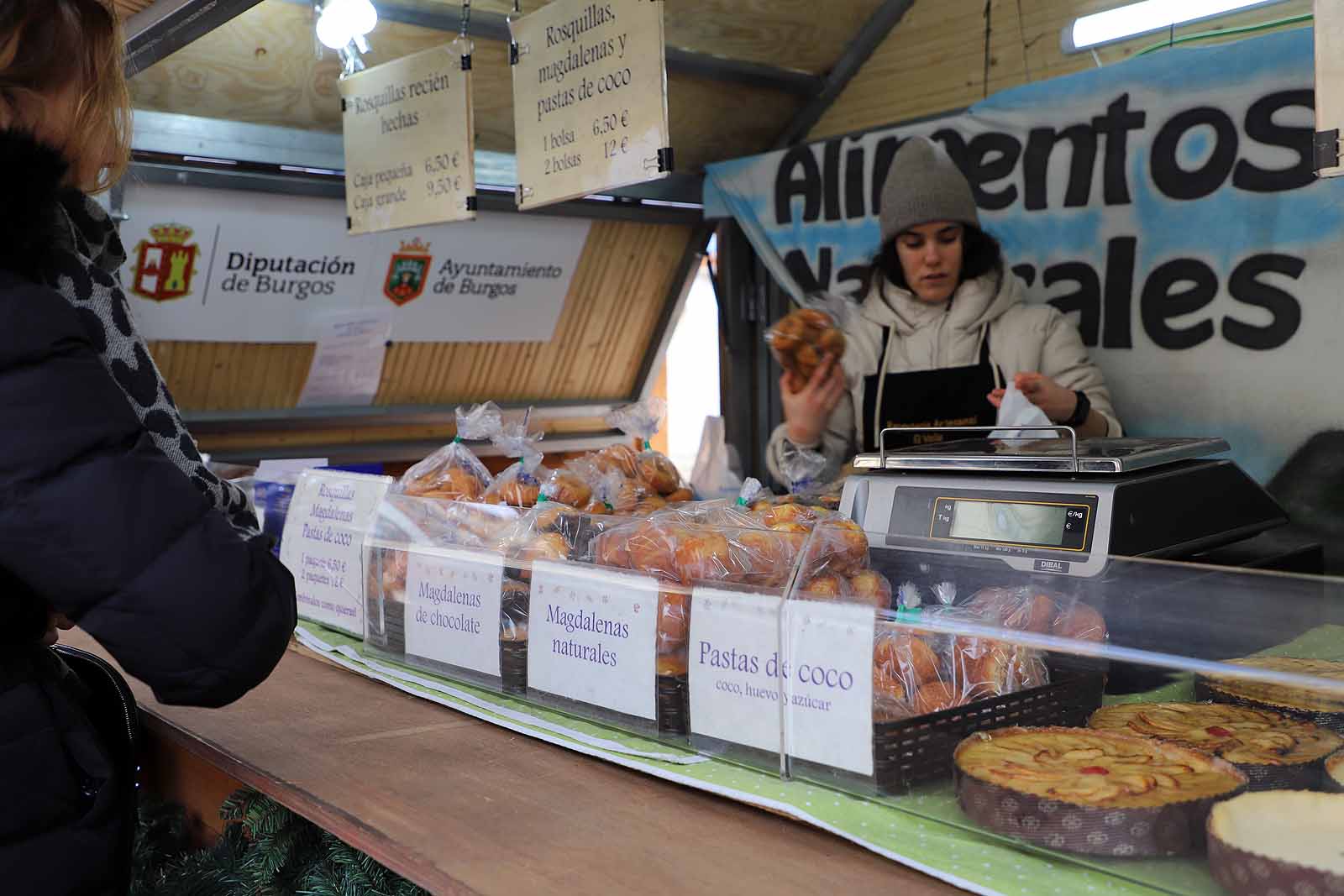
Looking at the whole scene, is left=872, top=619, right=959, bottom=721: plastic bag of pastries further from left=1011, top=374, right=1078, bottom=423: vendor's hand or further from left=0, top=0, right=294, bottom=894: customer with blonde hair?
left=1011, top=374, right=1078, bottom=423: vendor's hand

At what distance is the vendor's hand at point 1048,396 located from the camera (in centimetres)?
228

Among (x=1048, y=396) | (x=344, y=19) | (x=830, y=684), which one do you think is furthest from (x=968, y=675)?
(x=344, y=19)

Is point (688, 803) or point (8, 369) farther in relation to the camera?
point (688, 803)

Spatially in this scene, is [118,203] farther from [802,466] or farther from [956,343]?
[956,343]

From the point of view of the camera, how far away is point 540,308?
457 cm

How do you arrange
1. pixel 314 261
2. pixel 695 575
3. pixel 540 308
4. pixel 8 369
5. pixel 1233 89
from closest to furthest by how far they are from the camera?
pixel 8 369
pixel 695 575
pixel 1233 89
pixel 314 261
pixel 540 308

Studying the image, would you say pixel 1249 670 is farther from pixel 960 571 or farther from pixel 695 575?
pixel 695 575

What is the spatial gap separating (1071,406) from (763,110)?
85.2 inches

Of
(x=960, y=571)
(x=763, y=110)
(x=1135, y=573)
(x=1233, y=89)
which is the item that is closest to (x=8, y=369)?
(x=960, y=571)

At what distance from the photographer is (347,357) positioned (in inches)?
167

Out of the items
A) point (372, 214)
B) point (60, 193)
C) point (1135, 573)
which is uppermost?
point (372, 214)

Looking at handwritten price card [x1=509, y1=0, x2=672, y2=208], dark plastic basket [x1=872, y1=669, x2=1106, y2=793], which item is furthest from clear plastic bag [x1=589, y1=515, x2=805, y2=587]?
handwritten price card [x1=509, y1=0, x2=672, y2=208]

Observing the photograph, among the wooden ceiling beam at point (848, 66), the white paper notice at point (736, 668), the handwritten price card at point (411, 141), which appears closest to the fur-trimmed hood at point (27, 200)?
the white paper notice at point (736, 668)

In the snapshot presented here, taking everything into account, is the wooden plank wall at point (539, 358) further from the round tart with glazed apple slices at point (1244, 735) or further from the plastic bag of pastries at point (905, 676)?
the round tart with glazed apple slices at point (1244, 735)
